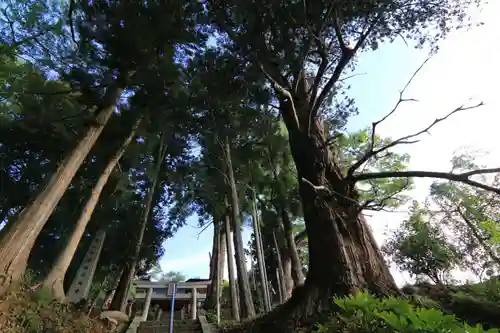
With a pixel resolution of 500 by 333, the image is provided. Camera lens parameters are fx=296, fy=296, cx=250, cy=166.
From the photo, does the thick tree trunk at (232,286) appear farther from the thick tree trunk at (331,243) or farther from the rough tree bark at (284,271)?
the thick tree trunk at (331,243)

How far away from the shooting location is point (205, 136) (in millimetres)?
6863

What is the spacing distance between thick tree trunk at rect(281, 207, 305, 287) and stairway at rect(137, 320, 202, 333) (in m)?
3.11

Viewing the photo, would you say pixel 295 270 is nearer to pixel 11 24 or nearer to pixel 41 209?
pixel 41 209

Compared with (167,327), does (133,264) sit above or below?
above

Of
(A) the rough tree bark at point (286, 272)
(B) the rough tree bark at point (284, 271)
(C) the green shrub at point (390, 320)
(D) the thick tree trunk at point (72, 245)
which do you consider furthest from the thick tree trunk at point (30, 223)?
(A) the rough tree bark at point (286, 272)

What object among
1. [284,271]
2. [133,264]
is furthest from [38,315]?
[284,271]

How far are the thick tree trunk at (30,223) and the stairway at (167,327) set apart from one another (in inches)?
116

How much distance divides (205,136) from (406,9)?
4.48 metres

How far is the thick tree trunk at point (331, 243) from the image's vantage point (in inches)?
114

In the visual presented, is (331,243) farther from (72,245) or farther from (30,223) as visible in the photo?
(72,245)

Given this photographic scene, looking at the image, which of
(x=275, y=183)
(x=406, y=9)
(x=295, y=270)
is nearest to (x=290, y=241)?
(x=295, y=270)

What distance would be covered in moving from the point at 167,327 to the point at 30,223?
343 centimetres

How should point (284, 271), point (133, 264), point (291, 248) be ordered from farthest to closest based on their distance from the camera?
point (284, 271), point (291, 248), point (133, 264)

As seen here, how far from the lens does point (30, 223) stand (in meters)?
3.83
